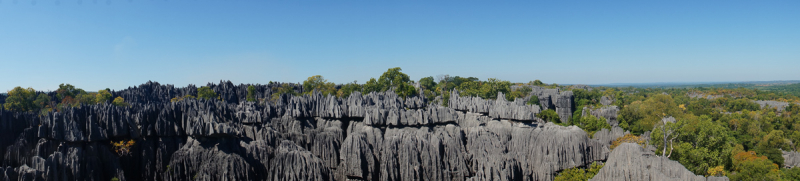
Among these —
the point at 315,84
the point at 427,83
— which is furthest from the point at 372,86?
the point at 427,83

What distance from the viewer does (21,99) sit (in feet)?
201

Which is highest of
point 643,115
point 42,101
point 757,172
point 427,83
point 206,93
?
point 427,83

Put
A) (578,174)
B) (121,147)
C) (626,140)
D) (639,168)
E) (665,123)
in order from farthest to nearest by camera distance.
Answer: (665,123), (626,140), (578,174), (121,147), (639,168)

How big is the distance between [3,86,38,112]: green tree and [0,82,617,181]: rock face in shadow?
4169cm

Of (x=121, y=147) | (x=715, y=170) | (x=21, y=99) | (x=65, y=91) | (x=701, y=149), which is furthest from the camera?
(x=65, y=91)

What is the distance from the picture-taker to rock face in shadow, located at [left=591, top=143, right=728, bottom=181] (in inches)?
883

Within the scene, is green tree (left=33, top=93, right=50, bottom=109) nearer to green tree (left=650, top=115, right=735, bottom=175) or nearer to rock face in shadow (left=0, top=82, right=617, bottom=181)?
rock face in shadow (left=0, top=82, right=617, bottom=181)

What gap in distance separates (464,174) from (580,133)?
1040 cm

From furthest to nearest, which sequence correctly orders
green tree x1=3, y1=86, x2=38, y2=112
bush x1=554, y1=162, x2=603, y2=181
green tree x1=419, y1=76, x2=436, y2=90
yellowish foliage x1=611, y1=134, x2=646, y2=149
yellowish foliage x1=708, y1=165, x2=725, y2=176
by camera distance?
green tree x1=419, y1=76, x2=436, y2=90
green tree x1=3, y1=86, x2=38, y2=112
yellowish foliage x1=611, y1=134, x2=646, y2=149
yellowish foliage x1=708, y1=165, x2=725, y2=176
bush x1=554, y1=162, x2=603, y2=181

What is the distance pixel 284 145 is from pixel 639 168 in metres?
23.4

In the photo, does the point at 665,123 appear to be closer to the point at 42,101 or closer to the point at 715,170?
the point at 715,170

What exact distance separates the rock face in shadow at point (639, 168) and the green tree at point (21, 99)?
77.4m

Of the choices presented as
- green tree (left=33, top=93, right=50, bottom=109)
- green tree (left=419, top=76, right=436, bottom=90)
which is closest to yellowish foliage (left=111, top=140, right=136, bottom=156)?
green tree (left=33, top=93, right=50, bottom=109)

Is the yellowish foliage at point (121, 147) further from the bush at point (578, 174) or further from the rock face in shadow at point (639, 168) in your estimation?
the rock face in shadow at point (639, 168)
